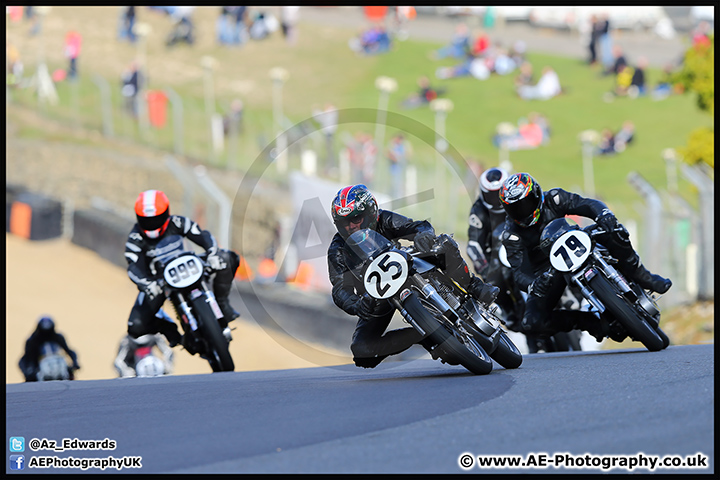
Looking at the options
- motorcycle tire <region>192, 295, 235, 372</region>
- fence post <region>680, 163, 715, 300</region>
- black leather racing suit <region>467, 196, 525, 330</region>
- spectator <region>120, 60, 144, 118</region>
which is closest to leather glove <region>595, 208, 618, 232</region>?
black leather racing suit <region>467, 196, 525, 330</region>

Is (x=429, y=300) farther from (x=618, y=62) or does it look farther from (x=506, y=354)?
(x=618, y=62)

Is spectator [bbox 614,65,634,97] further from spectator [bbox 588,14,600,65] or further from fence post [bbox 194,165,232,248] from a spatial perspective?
fence post [bbox 194,165,232,248]

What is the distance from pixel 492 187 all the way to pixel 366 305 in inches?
153

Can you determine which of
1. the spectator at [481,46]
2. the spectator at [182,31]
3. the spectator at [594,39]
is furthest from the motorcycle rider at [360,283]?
the spectator at [182,31]

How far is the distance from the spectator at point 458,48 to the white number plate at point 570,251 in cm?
3535

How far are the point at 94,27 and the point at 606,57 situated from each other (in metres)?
24.1

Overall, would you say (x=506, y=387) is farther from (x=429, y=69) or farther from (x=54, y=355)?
(x=429, y=69)

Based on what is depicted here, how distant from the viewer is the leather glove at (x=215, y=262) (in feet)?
31.3

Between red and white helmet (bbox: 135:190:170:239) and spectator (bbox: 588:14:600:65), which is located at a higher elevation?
spectator (bbox: 588:14:600:65)

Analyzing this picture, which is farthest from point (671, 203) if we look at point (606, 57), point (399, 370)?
point (606, 57)

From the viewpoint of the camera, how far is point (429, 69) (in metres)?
40.6

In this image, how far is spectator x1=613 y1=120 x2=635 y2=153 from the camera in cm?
3095

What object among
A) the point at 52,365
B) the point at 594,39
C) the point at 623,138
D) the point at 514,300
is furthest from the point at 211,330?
the point at 594,39

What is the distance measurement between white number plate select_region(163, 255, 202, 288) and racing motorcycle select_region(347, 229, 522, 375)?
3.26m
